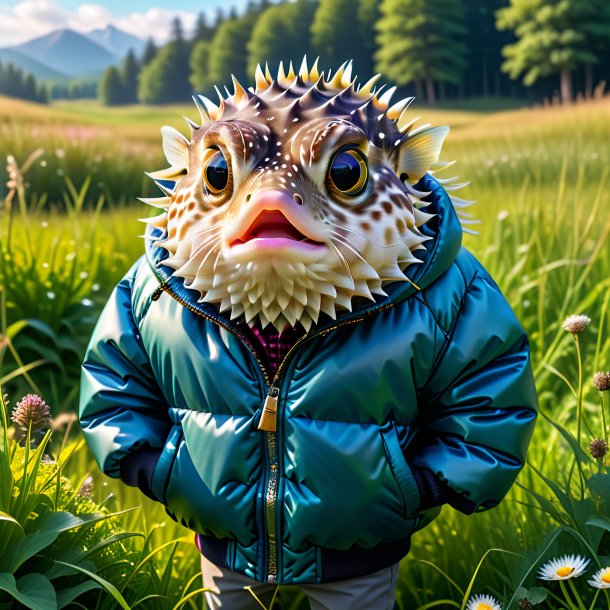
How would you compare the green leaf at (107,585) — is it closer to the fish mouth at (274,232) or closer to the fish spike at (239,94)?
the fish mouth at (274,232)

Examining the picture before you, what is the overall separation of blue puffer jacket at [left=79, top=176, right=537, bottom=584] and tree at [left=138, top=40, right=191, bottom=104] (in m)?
11.4

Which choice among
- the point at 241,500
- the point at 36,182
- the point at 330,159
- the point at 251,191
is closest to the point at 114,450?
the point at 241,500

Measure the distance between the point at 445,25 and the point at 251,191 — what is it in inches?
893

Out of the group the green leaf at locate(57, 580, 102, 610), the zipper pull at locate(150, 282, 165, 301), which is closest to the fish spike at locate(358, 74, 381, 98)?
the zipper pull at locate(150, 282, 165, 301)

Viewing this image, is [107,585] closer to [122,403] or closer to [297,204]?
[122,403]

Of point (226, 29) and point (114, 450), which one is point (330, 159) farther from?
point (226, 29)

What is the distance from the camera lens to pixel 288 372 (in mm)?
1490

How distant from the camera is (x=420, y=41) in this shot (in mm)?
22062

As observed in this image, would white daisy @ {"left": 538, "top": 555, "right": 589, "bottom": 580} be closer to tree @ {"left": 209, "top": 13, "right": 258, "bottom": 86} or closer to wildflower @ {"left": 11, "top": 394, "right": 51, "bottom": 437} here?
wildflower @ {"left": 11, "top": 394, "right": 51, "bottom": 437}

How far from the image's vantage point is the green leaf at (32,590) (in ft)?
4.86

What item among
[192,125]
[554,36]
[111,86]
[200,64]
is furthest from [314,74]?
[554,36]

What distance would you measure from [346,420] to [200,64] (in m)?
17.2

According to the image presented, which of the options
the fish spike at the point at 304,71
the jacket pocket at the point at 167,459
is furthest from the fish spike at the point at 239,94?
the jacket pocket at the point at 167,459

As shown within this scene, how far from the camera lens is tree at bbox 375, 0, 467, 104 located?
21.3m
